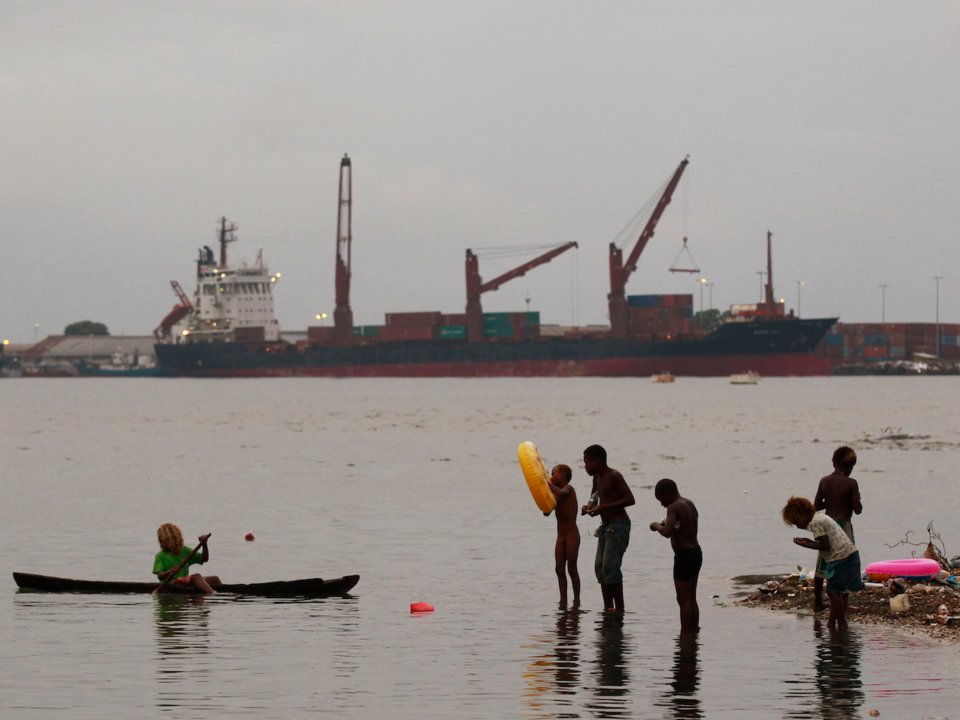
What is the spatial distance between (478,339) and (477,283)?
5.99 m

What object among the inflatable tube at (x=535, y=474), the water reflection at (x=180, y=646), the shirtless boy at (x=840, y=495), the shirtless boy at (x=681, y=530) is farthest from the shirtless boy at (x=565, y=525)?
the water reflection at (x=180, y=646)

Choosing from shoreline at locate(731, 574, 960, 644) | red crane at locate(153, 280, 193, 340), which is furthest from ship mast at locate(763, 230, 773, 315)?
shoreline at locate(731, 574, 960, 644)

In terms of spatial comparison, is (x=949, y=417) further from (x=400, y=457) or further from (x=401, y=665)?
(x=401, y=665)

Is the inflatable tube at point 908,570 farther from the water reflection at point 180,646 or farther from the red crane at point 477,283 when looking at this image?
the red crane at point 477,283

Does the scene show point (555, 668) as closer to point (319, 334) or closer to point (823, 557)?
point (823, 557)

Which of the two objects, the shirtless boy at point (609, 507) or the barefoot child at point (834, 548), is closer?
the barefoot child at point (834, 548)

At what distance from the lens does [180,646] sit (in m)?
15.6

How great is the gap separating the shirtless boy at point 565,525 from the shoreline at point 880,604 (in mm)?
2013

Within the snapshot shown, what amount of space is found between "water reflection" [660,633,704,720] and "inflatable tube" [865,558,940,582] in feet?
9.68

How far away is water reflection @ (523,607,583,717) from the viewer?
12884 mm

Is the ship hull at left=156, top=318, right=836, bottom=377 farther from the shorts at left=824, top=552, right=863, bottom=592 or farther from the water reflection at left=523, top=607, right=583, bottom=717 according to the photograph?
the shorts at left=824, top=552, right=863, bottom=592

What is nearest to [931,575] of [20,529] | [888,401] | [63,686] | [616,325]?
[63,686]

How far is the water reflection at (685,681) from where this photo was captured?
12.4 m

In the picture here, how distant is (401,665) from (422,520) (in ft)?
54.6
